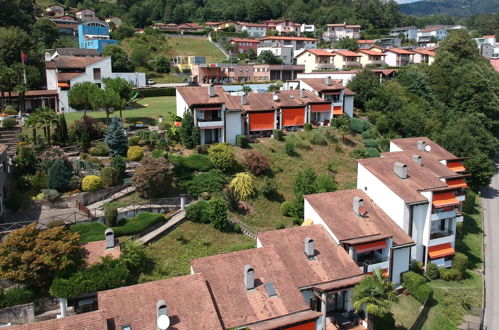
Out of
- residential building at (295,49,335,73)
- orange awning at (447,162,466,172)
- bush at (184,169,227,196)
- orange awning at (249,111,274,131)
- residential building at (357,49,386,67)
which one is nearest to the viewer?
bush at (184,169,227,196)

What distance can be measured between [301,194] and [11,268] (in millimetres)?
23989

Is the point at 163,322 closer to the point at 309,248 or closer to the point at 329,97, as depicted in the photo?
the point at 309,248

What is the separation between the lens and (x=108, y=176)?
122 feet

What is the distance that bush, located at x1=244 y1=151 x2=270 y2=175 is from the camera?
1763 inches

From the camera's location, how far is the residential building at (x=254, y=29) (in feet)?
494

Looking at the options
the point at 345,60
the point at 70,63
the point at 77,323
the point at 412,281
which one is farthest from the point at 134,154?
the point at 345,60

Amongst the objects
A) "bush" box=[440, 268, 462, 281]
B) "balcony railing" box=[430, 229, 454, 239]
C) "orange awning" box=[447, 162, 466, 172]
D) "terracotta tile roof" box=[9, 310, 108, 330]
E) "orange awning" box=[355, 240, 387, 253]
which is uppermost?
"orange awning" box=[447, 162, 466, 172]

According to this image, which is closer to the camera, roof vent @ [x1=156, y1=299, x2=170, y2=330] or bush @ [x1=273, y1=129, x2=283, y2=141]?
roof vent @ [x1=156, y1=299, x2=170, y2=330]

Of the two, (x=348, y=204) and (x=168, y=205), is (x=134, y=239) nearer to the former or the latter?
(x=168, y=205)

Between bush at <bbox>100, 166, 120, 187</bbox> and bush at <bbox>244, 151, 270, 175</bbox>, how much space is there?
531 inches

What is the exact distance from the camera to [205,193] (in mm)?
39438

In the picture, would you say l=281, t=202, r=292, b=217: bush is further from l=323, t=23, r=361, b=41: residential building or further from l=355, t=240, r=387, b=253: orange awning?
l=323, t=23, r=361, b=41: residential building

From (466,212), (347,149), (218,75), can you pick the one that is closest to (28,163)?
(347,149)

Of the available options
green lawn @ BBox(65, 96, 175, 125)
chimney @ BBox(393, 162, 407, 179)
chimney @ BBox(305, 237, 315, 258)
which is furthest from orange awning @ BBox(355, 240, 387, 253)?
green lawn @ BBox(65, 96, 175, 125)
